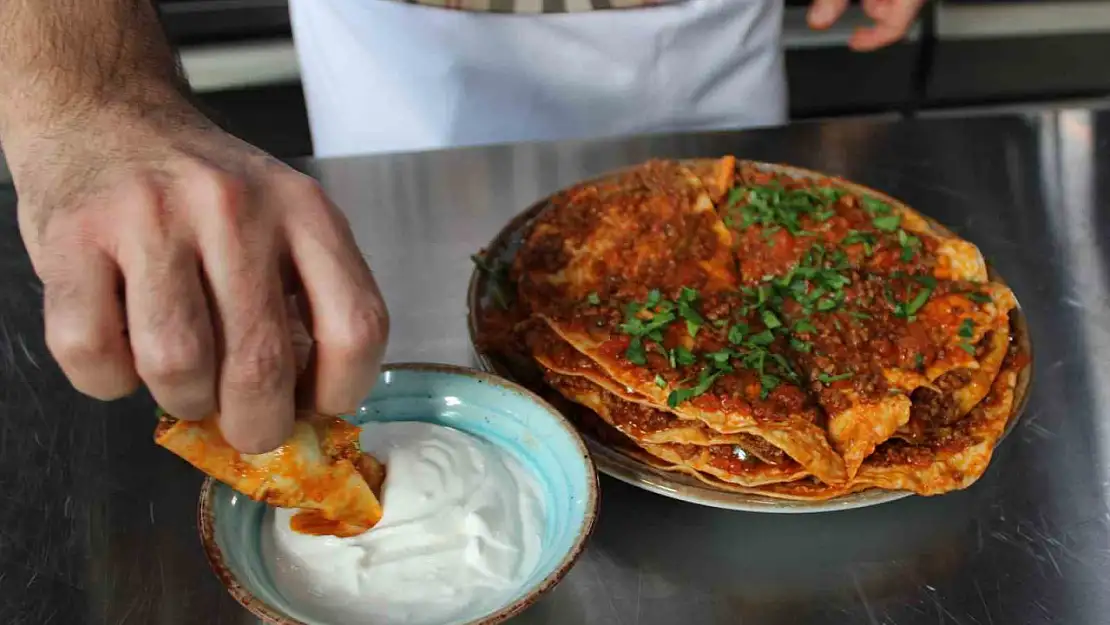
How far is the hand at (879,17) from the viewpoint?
5.87 ft

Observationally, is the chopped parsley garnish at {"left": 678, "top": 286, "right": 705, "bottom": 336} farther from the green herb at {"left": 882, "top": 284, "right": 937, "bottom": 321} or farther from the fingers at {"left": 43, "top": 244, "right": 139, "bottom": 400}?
the fingers at {"left": 43, "top": 244, "right": 139, "bottom": 400}

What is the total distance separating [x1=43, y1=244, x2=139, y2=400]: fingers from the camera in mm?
819

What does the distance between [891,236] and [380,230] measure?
793mm

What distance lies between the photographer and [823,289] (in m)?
1.42

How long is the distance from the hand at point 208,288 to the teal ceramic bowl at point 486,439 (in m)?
0.15

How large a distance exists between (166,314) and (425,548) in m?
0.37

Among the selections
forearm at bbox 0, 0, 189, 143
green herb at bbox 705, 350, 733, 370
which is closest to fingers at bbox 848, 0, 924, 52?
green herb at bbox 705, 350, 733, 370

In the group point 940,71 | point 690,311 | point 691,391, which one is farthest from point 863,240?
point 940,71

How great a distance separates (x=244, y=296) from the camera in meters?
0.83

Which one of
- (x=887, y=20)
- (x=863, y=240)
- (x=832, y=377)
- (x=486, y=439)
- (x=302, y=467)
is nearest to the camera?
(x=302, y=467)

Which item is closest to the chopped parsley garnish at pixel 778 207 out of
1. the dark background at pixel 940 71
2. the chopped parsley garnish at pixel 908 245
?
the chopped parsley garnish at pixel 908 245

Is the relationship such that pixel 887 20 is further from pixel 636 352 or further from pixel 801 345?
pixel 636 352

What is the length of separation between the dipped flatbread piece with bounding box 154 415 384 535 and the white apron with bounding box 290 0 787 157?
965 mm

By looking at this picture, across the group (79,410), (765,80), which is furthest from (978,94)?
(79,410)
